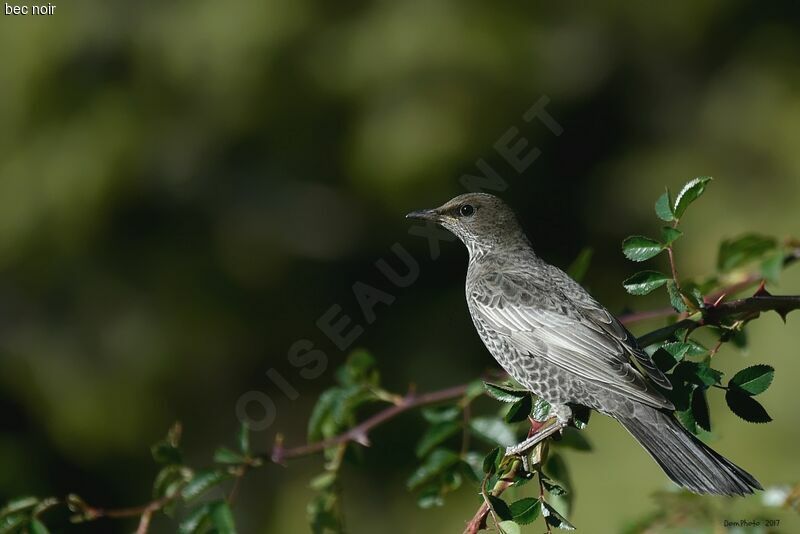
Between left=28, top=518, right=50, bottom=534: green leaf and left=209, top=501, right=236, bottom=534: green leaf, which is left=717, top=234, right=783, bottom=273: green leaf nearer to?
left=209, top=501, right=236, bottom=534: green leaf

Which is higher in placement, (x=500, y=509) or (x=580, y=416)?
(x=500, y=509)

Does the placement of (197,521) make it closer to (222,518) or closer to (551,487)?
(222,518)

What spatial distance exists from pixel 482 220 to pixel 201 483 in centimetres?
185

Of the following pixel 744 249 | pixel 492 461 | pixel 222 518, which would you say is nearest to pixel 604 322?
pixel 744 249

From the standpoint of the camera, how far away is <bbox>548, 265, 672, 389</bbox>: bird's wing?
2822 mm

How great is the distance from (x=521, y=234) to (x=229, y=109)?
137 inches

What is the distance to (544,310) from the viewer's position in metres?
3.58

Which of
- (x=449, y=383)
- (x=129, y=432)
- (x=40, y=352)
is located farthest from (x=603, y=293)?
(x=40, y=352)

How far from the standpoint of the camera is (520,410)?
2.77 meters

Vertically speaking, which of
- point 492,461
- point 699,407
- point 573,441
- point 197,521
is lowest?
point 573,441

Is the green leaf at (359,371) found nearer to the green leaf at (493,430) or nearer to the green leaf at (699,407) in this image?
Result: the green leaf at (493,430)

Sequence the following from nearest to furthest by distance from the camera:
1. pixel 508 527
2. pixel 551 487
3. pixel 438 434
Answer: pixel 508 527 < pixel 551 487 < pixel 438 434

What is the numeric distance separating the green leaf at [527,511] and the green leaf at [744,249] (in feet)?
3.94

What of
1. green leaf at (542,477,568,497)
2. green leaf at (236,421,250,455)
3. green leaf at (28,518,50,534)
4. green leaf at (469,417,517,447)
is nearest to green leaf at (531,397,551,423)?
green leaf at (469,417,517,447)
